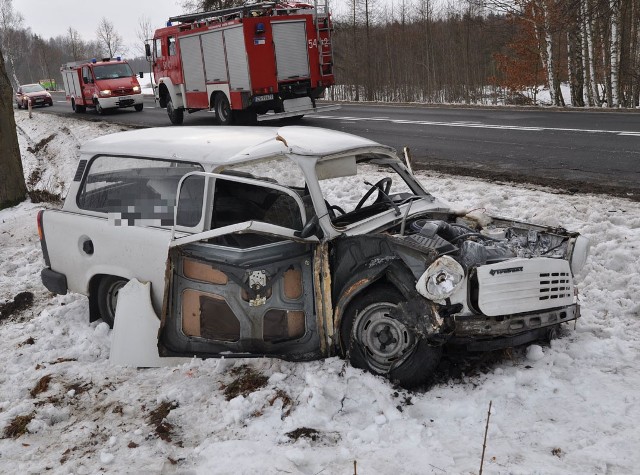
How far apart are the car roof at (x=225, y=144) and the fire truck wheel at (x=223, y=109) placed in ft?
39.5

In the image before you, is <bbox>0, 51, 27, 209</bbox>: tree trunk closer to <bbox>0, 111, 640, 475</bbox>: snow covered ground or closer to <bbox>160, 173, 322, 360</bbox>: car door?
<bbox>0, 111, 640, 475</bbox>: snow covered ground

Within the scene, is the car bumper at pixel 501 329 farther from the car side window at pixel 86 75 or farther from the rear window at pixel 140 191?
the car side window at pixel 86 75

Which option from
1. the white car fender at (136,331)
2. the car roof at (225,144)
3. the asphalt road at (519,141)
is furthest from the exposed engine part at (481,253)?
the asphalt road at (519,141)

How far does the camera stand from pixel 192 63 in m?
18.2

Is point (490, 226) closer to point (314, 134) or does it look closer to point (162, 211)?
point (314, 134)

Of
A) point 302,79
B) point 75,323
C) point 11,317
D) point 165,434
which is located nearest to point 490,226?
point 165,434

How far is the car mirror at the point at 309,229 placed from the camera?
4198 mm

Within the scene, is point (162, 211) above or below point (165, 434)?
above

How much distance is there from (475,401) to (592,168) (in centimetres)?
722

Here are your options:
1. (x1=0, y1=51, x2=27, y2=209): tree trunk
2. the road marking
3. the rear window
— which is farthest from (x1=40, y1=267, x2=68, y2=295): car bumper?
the road marking

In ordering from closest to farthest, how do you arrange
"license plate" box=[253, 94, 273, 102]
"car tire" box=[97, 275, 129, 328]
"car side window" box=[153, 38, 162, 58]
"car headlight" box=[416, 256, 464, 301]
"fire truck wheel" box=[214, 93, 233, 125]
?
"car headlight" box=[416, 256, 464, 301]
"car tire" box=[97, 275, 129, 328]
"license plate" box=[253, 94, 273, 102]
"fire truck wheel" box=[214, 93, 233, 125]
"car side window" box=[153, 38, 162, 58]

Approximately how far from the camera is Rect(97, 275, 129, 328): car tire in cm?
532

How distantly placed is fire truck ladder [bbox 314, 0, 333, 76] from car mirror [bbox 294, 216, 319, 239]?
13642 mm

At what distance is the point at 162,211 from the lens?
4875mm
